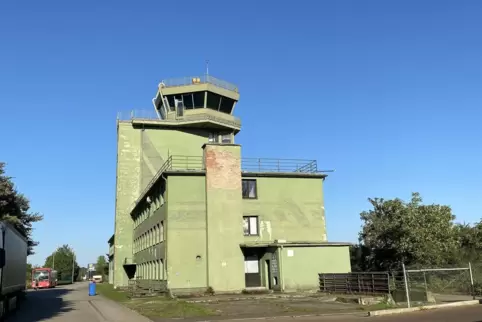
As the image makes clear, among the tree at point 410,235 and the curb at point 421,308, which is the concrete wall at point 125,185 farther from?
the curb at point 421,308

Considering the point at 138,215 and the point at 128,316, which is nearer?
the point at 128,316

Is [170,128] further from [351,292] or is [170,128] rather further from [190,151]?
[351,292]

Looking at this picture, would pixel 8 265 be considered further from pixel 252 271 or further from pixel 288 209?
pixel 288 209

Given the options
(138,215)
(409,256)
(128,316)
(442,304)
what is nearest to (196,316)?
(128,316)

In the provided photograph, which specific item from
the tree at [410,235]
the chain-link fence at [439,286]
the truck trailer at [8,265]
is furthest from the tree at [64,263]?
the chain-link fence at [439,286]

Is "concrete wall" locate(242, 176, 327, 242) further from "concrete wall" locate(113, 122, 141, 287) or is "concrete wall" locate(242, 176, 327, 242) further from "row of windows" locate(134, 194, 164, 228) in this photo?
"concrete wall" locate(113, 122, 141, 287)

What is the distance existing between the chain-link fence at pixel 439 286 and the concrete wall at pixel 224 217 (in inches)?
444

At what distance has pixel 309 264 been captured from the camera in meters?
30.9

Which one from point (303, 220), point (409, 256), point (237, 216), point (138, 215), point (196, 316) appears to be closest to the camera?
point (196, 316)

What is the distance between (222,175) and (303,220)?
740 cm

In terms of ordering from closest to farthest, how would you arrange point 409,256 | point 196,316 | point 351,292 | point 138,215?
point 196,316, point 351,292, point 409,256, point 138,215

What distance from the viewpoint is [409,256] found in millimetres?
37656

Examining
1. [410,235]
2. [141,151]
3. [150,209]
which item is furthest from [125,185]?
[410,235]

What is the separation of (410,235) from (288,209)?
10427 mm
